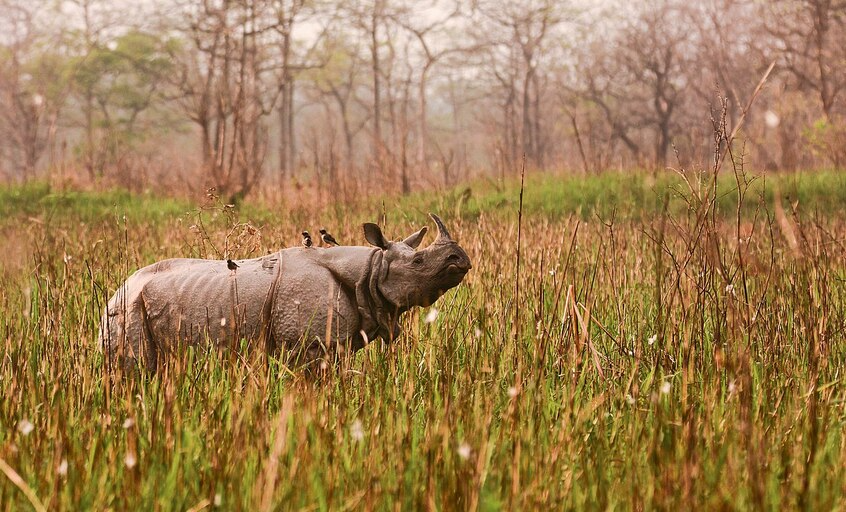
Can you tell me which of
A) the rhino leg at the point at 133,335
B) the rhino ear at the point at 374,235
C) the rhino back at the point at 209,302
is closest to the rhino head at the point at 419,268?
the rhino ear at the point at 374,235

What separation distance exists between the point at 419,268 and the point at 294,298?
47 cm

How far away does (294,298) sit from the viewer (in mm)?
2756

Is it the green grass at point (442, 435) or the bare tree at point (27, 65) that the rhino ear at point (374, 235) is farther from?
the bare tree at point (27, 65)

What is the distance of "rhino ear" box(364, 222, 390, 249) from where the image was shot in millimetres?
2719

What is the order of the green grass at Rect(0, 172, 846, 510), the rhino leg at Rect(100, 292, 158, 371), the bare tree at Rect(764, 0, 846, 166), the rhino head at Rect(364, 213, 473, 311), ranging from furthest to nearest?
the bare tree at Rect(764, 0, 846, 166) < the rhino leg at Rect(100, 292, 158, 371) < the rhino head at Rect(364, 213, 473, 311) < the green grass at Rect(0, 172, 846, 510)

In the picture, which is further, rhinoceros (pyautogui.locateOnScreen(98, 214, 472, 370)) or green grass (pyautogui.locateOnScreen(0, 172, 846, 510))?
rhinoceros (pyautogui.locateOnScreen(98, 214, 472, 370))

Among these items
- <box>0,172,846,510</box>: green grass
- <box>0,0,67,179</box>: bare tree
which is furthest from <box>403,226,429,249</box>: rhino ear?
<box>0,0,67,179</box>: bare tree

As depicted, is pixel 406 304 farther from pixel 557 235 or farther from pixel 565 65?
pixel 565 65

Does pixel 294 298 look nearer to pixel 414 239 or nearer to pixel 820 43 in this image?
pixel 414 239

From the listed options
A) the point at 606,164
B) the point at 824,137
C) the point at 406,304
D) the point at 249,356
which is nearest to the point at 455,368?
the point at 406,304

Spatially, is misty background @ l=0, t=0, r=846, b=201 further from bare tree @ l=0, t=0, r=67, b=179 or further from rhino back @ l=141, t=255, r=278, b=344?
rhino back @ l=141, t=255, r=278, b=344

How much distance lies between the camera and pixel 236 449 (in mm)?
1837

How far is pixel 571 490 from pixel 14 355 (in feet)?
5.91

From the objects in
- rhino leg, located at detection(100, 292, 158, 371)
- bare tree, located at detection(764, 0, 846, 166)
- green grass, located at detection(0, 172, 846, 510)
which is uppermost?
bare tree, located at detection(764, 0, 846, 166)
